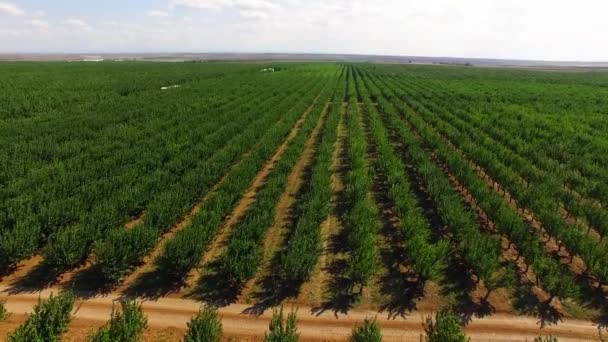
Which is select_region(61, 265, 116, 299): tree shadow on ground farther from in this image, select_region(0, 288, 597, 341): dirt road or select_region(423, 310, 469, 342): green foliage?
select_region(423, 310, 469, 342): green foliage

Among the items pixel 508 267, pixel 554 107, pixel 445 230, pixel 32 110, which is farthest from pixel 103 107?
pixel 554 107

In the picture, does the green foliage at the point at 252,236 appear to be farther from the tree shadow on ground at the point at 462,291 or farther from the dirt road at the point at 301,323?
the tree shadow on ground at the point at 462,291

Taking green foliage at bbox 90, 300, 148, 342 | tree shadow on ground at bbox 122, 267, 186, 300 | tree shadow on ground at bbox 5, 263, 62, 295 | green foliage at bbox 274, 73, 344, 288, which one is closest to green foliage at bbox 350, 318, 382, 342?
green foliage at bbox 274, 73, 344, 288

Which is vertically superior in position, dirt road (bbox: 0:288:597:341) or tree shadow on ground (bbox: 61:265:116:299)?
tree shadow on ground (bbox: 61:265:116:299)

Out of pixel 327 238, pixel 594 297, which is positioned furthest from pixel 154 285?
pixel 594 297

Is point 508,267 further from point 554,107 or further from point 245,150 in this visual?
point 554,107

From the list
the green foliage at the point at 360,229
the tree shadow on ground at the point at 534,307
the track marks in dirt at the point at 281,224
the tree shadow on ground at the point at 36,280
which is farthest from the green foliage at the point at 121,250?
the tree shadow on ground at the point at 534,307

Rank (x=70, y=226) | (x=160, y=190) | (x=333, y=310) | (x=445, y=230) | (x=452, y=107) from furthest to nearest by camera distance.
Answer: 1. (x=452, y=107)
2. (x=160, y=190)
3. (x=445, y=230)
4. (x=70, y=226)
5. (x=333, y=310)
